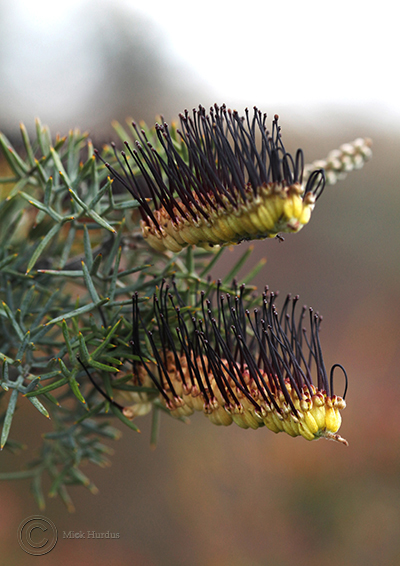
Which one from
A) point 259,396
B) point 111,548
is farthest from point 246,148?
point 111,548

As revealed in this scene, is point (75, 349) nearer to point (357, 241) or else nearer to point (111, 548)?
point (111, 548)
